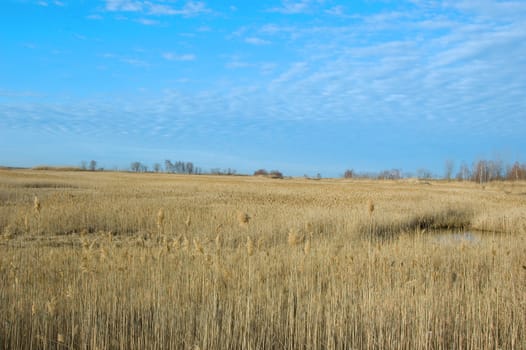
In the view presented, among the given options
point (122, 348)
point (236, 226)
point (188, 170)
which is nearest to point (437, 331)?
point (122, 348)

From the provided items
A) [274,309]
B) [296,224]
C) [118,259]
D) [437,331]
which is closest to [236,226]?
[296,224]

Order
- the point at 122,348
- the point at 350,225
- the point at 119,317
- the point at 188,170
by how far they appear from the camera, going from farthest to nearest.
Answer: the point at 188,170
the point at 350,225
the point at 119,317
the point at 122,348

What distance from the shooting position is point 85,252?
236 inches

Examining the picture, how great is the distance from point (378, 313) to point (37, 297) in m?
3.97

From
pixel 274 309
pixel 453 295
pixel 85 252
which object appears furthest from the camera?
pixel 85 252

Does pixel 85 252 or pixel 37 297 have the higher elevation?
pixel 85 252

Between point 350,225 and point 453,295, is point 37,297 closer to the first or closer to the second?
point 453,295

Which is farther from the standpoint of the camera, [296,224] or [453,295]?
[296,224]

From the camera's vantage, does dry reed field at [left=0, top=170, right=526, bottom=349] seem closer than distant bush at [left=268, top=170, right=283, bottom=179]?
Yes

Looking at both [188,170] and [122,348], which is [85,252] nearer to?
[122,348]

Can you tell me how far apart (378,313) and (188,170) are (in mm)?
128172

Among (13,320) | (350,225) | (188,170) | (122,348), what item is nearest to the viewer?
(122,348)

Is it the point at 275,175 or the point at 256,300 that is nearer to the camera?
the point at 256,300

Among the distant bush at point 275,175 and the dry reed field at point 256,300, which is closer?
the dry reed field at point 256,300
